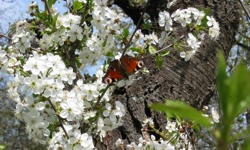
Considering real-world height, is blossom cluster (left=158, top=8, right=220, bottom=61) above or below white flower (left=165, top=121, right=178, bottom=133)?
above

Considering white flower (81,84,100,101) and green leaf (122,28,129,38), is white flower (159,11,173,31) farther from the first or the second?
white flower (81,84,100,101)

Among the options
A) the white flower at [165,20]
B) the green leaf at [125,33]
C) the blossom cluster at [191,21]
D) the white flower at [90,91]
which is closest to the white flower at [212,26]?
the blossom cluster at [191,21]

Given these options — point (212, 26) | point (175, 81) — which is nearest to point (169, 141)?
point (212, 26)

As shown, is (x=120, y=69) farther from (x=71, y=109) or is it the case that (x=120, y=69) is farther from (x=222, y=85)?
(x=222, y=85)

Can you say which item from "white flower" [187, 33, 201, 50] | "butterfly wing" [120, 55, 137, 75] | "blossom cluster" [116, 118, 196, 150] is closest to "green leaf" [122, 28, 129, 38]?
"butterfly wing" [120, 55, 137, 75]

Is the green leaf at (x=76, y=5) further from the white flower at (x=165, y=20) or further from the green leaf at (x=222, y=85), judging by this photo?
the green leaf at (x=222, y=85)

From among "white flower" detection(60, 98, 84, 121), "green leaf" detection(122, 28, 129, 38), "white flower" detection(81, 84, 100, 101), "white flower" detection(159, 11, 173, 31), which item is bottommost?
"white flower" detection(60, 98, 84, 121)
